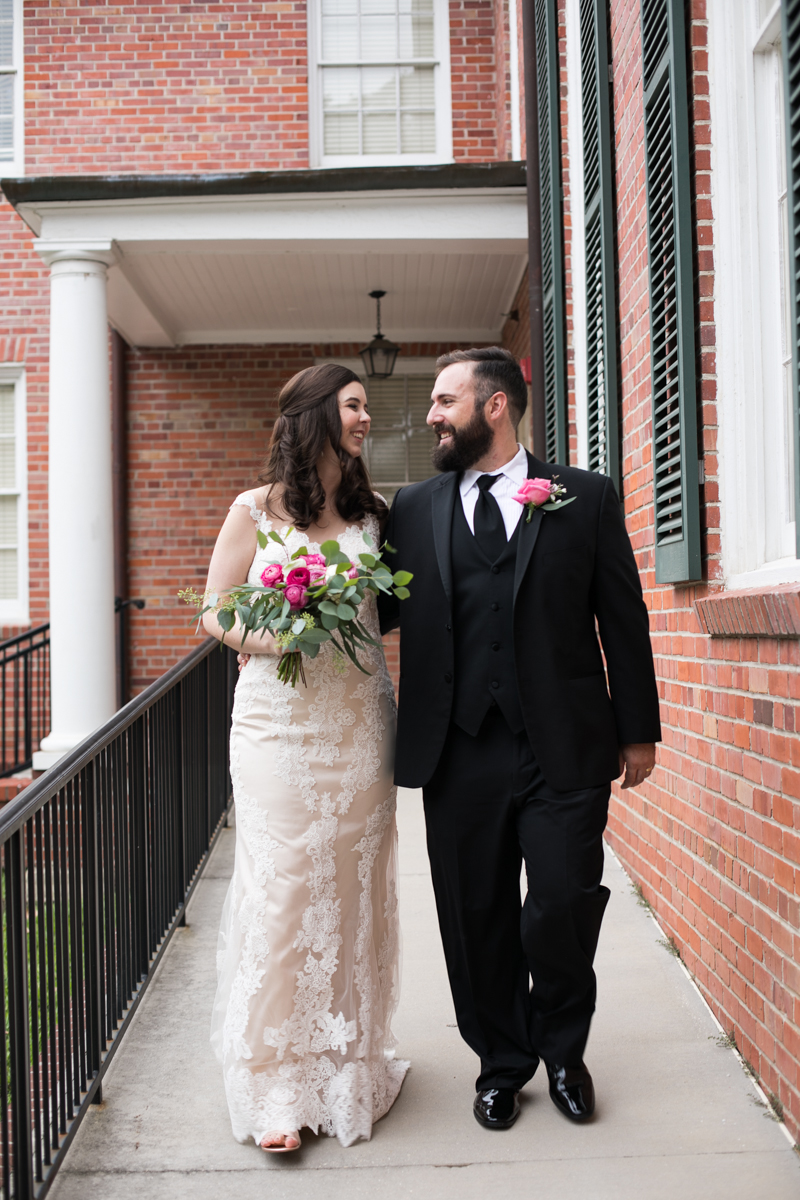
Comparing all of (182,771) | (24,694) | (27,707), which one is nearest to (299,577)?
(182,771)

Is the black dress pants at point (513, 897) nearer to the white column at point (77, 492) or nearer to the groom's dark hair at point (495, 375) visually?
the groom's dark hair at point (495, 375)

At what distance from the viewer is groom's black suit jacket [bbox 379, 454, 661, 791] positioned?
255 cm

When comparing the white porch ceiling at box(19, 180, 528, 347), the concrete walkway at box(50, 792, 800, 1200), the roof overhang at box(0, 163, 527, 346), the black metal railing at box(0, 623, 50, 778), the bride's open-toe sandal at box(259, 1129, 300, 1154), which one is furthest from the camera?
the black metal railing at box(0, 623, 50, 778)

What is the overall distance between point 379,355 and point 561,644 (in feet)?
19.0

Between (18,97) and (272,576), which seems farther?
(18,97)

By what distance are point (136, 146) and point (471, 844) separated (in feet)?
25.7

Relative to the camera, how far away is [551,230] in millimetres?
5715

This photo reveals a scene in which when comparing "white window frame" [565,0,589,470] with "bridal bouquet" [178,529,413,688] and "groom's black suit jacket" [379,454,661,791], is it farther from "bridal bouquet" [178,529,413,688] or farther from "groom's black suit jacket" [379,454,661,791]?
"bridal bouquet" [178,529,413,688]

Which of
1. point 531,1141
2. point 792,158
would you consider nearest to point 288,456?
point 792,158

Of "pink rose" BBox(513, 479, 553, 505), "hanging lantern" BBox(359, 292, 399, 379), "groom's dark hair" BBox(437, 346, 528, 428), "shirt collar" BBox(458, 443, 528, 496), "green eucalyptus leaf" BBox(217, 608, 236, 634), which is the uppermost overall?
"hanging lantern" BBox(359, 292, 399, 379)

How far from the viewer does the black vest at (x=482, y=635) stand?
8.48 ft

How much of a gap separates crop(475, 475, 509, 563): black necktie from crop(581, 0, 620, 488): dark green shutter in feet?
6.10

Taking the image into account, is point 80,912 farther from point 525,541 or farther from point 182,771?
point 182,771

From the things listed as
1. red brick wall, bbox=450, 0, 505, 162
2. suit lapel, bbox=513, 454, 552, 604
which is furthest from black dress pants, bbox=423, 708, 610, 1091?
red brick wall, bbox=450, 0, 505, 162
